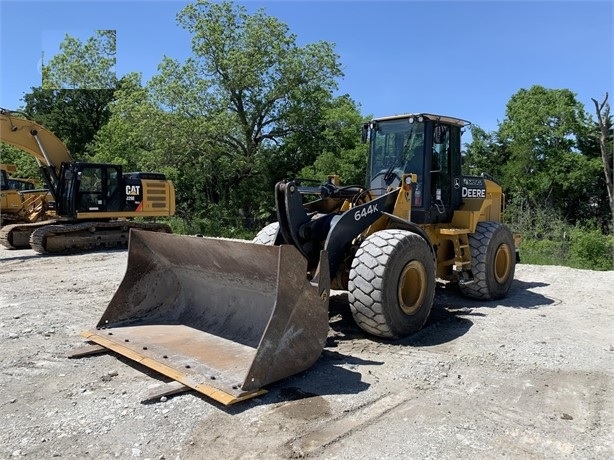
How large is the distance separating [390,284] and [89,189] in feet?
35.5

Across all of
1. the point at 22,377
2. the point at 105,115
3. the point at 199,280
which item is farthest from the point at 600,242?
the point at 105,115

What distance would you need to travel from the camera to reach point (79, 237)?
1316 cm

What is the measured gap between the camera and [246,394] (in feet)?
12.1

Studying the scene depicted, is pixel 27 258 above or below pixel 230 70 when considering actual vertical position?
below

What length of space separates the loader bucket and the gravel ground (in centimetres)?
16

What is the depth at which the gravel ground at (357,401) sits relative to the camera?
10.4 ft

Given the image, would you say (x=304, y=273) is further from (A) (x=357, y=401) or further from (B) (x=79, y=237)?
(B) (x=79, y=237)

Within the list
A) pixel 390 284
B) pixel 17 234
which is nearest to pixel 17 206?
pixel 17 234

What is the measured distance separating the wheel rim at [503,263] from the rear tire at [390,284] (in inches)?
101

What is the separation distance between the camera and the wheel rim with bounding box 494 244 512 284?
7613 mm

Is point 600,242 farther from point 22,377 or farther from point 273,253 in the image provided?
point 22,377

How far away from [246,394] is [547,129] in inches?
1082

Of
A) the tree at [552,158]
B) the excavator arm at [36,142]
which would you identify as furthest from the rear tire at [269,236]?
the tree at [552,158]

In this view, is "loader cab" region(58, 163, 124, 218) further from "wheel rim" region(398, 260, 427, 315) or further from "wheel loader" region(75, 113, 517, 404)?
"wheel rim" region(398, 260, 427, 315)
